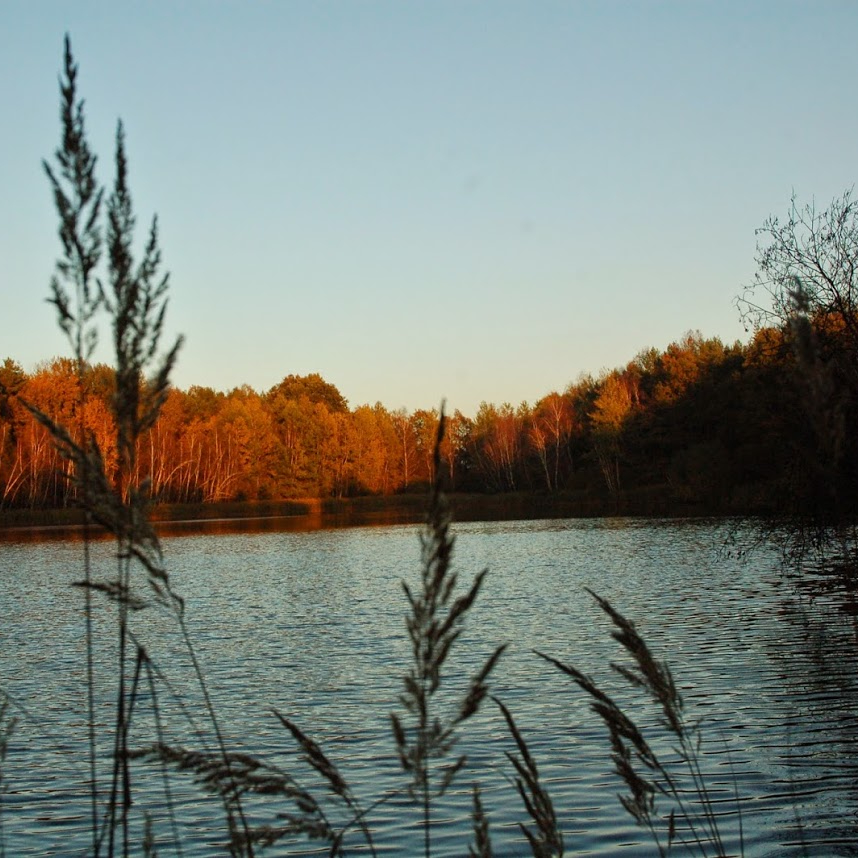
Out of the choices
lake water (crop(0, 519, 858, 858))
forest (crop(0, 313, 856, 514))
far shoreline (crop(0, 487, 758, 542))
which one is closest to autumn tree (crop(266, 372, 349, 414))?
forest (crop(0, 313, 856, 514))

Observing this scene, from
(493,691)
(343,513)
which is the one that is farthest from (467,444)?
(493,691)

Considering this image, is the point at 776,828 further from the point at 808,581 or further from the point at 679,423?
the point at 679,423

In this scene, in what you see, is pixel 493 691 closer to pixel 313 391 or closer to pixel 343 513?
pixel 343 513

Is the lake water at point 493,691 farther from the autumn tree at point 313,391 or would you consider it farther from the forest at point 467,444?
the autumn tree at point 313,391

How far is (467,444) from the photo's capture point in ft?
347

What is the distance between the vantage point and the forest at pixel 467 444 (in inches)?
2650

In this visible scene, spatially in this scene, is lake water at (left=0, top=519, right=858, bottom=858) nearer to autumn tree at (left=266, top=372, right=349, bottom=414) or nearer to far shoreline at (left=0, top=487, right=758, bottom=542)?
far shoreline at (left=0, top=487, right=758, bottom=542)

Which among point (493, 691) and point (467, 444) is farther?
point (467, 444)

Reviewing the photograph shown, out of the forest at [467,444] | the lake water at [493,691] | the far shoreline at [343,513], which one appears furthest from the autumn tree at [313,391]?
the lake water at [493,691]

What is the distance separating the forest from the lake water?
16.8 metres

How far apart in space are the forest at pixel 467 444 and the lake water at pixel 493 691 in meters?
16.8

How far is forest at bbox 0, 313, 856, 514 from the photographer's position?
67.3m

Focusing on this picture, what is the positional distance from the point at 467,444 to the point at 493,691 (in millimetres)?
93744

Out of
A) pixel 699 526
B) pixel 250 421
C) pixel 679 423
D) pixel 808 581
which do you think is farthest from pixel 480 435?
pixel 808 581
